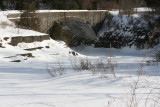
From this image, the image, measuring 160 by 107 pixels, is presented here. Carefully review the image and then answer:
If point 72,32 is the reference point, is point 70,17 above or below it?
above

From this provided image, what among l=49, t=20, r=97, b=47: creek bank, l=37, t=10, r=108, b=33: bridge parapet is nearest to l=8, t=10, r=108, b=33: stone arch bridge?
l=37, t=10, r=108, b=33: bridge parapet

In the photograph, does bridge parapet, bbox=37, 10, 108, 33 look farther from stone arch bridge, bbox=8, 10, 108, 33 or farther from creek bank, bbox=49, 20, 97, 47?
creek bank, bbox=49, 20, 97, 47

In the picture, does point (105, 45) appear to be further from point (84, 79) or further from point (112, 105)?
point (112, 105)

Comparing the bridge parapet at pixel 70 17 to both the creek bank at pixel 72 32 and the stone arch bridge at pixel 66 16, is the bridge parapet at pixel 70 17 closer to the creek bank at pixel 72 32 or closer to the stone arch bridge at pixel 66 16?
the stone arch bridge at pixel 66 16

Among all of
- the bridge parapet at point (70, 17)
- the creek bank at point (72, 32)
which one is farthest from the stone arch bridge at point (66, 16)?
the creek bank at point (72, 32)

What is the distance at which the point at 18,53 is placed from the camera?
13.7m

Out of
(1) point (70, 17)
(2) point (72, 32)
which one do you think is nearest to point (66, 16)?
(1) point (70, 17)

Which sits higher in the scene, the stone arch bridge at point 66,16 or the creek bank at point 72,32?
the stone arch bridge at point 66,16

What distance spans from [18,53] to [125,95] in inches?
397

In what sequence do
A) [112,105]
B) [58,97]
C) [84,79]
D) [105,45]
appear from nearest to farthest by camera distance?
[112,105]
[58,97]
[84,79]
[105,45]

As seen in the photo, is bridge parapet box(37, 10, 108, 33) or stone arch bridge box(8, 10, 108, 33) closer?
stone arch bridge box(8, 10, 108, 33)

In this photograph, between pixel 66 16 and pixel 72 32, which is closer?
pixel 72 32

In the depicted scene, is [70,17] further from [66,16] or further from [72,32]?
[72,32]

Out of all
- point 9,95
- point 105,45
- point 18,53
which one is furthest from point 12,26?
point 9,95
